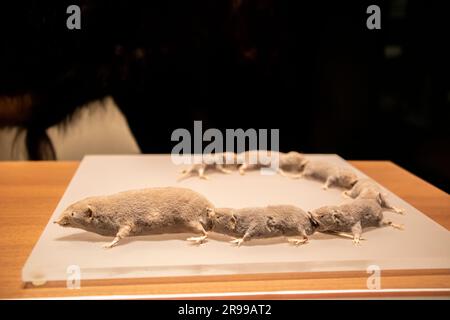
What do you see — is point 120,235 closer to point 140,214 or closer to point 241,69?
point 140,214

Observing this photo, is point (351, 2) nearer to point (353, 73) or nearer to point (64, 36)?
point (353, 73)

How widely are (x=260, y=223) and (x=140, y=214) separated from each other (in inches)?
14.2

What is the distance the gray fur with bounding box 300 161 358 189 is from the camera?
2.00 meters

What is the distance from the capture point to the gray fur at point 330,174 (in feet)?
6.56

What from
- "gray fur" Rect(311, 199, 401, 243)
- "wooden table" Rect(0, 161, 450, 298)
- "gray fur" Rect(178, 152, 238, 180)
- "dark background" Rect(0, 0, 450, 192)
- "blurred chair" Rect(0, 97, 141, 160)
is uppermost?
"dark background" Rect(0, 0, 450, 192)

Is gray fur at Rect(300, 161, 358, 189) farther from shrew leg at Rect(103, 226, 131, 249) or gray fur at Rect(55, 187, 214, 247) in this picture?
shrew leg at Rect(103, 226, 131, 249)

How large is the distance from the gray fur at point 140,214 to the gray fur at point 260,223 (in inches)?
1.9

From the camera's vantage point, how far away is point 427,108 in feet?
7.77

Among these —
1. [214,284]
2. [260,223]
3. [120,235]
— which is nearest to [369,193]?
[260,223]

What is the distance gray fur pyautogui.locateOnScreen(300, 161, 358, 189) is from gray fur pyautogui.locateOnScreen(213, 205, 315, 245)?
547 mm

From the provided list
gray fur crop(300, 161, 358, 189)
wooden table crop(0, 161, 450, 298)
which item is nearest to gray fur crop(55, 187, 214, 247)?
wooden table crop(0, 161, 450, 298)

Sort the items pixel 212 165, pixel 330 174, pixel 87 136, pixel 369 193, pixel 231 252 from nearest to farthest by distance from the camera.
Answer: pixel 231 252 < pixel 369 193 < pixel 330 174 < pixel 212 165 < pixel 87 136

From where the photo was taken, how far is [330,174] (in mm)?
2033

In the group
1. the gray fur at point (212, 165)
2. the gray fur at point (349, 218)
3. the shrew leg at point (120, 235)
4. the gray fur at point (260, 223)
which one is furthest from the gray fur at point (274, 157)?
the shrew leg at point (120, 235)
